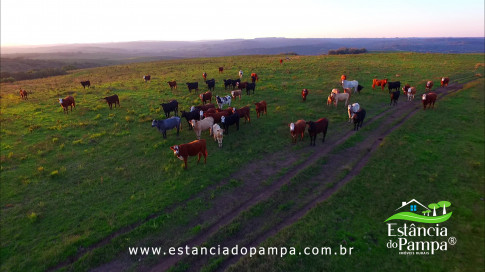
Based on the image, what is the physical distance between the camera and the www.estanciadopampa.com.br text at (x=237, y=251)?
300 inches

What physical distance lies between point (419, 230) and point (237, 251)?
261 inches

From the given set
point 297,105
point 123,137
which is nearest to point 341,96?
point 297,105

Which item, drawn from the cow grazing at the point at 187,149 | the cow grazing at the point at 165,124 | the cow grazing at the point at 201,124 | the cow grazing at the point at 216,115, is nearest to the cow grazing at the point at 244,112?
the cow grazing at the point at 216,115

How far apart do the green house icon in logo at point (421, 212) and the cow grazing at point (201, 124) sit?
37.2 feet

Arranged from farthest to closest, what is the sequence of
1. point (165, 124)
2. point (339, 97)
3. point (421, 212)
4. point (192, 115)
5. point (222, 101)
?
1. point (339, 97)
2. point (222, 101)
3. point (192, 115)
4. point (165, 124)
5. point (421, 212)

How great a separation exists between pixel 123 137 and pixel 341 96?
62.9ft

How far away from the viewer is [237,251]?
7.80 meters

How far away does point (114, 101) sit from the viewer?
24.5 meters

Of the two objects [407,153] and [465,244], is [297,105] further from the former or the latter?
[465,244]

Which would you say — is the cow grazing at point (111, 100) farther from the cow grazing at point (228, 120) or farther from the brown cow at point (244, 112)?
the brown cow at point (244, 112)

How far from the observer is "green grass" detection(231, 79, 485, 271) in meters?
7.23

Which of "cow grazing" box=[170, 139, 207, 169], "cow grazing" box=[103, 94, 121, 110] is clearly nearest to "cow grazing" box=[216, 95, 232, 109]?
"cow grazing" box=[170, 139, 207, 169]

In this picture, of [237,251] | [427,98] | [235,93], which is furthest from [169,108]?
[427,98]

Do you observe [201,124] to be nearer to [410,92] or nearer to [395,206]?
[395,206]
